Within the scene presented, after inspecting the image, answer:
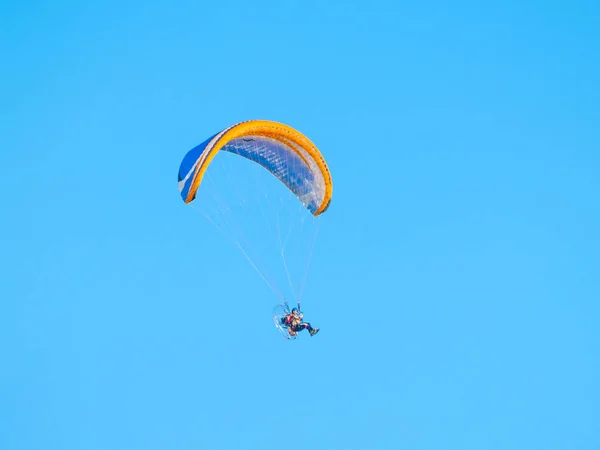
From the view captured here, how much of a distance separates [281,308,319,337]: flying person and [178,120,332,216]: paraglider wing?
12.4ft

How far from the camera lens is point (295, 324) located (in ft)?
126

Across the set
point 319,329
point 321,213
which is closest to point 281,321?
point 319,329

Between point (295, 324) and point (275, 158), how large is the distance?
544cm

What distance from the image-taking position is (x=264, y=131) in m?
37.9

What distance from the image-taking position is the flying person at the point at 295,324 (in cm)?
3831

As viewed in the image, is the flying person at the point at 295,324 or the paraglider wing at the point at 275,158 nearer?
the paraglider wing at the point at 275,158

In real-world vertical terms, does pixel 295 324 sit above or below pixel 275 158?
below

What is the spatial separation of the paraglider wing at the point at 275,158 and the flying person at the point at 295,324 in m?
3.77

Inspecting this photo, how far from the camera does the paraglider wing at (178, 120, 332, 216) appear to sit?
1427 inches

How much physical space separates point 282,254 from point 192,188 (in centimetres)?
338

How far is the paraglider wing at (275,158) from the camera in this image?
119 ft

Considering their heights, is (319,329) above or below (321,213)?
below

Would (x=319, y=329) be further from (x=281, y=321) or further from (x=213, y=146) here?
(x=213, y=146)

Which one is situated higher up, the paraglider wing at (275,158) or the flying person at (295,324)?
the paraglider wing at (275,158)
